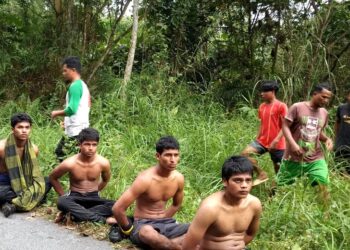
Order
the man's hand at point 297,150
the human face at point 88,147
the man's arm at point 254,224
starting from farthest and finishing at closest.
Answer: the human face at point 88,147
the man's hand at point 297,150
the man's arm at point 254,224

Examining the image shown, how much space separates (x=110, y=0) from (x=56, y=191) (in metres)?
5.70

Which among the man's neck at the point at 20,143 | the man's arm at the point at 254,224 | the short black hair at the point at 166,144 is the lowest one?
the man's arm at the point at 254,224

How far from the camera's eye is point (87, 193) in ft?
16.8

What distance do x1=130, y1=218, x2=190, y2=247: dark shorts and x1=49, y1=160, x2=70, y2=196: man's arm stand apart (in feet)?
3.74

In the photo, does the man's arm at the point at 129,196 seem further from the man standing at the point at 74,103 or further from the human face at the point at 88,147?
the man standing at the point at 74,103

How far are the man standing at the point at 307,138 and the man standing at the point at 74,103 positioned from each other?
2.25 metres

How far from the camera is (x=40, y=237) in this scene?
174 inches

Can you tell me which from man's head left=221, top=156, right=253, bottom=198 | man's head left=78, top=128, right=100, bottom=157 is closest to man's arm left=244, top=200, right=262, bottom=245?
man's head left=221, top=156, right=253, bottom=198

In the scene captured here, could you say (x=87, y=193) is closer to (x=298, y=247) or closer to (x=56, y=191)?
(x=56, y=191)

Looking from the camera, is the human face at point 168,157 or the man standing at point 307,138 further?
the man standing at point 307,138

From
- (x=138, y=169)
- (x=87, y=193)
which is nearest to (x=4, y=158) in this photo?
(x=87, y=193)

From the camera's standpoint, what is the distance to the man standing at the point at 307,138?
4965mm

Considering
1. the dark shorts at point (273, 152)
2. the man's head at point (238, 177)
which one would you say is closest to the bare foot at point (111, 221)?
the man's head at point (238, 177)

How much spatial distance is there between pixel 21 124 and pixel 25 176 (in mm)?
585
